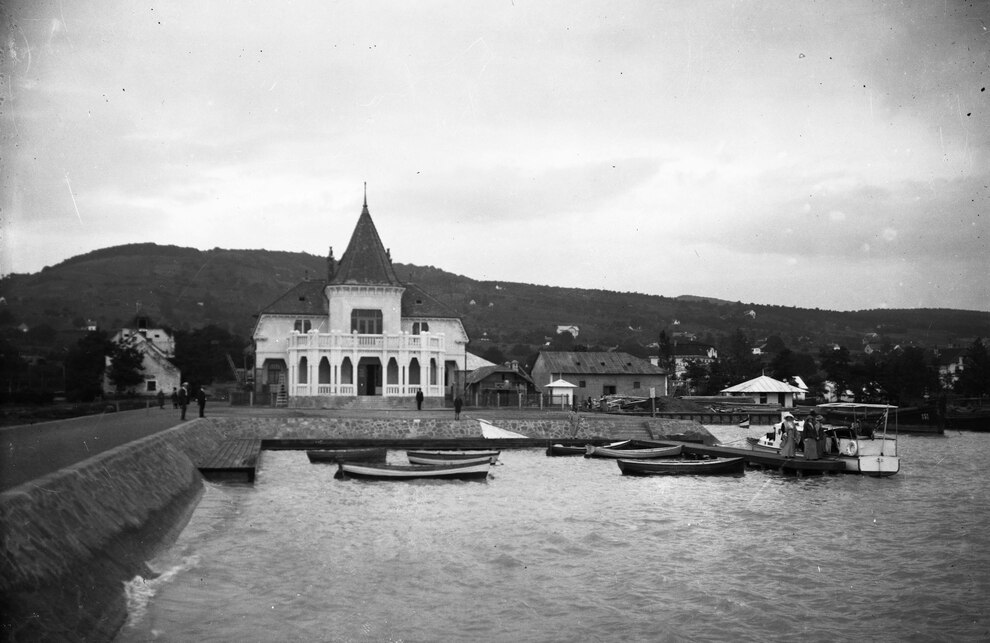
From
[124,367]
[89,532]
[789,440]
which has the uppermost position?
[124,367]

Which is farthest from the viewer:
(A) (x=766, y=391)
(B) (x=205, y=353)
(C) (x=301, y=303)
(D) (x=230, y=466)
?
(B) (x=205, y=353)

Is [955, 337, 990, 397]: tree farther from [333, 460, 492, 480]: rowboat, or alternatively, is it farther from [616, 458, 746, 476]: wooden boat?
[333, 460, 492, 480]: rowboat

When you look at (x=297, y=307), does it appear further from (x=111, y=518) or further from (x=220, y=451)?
(x=111, y=518)

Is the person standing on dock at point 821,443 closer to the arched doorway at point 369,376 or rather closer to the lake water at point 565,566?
the lake water at point 565,566

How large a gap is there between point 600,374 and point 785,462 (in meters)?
56.5

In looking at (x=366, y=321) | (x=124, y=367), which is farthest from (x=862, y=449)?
(x=124, y=367)

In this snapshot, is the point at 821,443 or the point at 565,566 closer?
the point at 565,566

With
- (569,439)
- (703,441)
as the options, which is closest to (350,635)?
(569,439)

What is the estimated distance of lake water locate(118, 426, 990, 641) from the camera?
1436 centimetres

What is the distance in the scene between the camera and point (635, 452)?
45156 millimetres

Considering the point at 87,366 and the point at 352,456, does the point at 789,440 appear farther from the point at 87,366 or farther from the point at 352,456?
the point at 87,366

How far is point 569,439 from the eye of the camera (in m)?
51.5

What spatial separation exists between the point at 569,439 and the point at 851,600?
35.1 metres

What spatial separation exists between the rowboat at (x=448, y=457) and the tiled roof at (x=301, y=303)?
34405 mm
